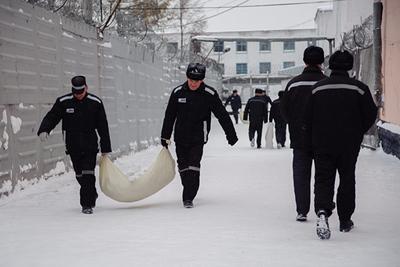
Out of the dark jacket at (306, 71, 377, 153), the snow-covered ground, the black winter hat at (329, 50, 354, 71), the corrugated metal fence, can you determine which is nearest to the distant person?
the corrugated metal fence

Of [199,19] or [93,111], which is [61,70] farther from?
[199,19]

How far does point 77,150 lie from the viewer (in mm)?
8133

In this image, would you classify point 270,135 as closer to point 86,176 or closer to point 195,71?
point 195,71

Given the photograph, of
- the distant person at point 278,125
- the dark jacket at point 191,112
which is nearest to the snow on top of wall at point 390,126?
the distant person at point 278,125

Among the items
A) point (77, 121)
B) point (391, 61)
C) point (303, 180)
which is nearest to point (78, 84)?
point (77, 121)

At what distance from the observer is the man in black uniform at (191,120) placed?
848 centimetres

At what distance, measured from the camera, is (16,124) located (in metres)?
9.26

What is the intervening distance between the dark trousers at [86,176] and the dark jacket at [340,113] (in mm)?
2883

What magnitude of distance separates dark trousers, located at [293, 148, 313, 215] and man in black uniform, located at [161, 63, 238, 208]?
1579 millimetres

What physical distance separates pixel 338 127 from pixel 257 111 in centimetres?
1266

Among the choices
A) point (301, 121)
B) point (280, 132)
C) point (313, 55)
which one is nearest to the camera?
point (301, 121)

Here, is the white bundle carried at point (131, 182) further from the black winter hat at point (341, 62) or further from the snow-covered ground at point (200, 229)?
the black winter hat at point (341, 62)

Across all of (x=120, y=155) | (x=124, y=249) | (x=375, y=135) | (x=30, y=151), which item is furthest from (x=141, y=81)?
(x=124, y=249)

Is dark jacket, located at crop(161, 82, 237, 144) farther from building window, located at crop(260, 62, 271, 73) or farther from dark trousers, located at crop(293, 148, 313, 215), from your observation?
building window, located at crop(260, 62, 271, 73)
